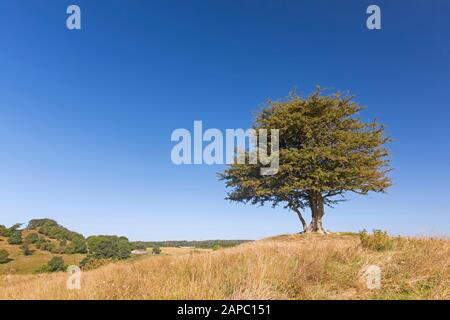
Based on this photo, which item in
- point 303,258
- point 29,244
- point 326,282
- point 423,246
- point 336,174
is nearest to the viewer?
point 326,282

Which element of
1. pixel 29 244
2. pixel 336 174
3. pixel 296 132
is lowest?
pixel 29 244

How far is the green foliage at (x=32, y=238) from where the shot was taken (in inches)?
3126

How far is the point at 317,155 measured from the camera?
2191 centimetres

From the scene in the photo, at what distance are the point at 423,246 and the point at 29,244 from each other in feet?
292

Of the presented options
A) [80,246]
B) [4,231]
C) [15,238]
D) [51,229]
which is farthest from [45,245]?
[4,231]

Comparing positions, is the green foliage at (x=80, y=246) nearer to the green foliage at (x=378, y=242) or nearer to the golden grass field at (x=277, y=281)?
the golden grass field at (x=277, y=281)

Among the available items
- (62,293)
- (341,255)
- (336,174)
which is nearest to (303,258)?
(341,255)

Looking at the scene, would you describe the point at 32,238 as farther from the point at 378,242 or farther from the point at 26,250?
the point at 378,242

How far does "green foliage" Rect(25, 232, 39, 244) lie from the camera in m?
79.4

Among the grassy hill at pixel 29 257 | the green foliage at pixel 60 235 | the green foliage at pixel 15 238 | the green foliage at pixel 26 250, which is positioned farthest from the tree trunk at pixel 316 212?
the green foliage at pixel 15 238

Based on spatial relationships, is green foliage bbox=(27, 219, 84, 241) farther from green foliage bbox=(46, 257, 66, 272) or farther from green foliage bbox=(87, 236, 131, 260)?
green foliage bbox=(87, 236, 131, 260)
